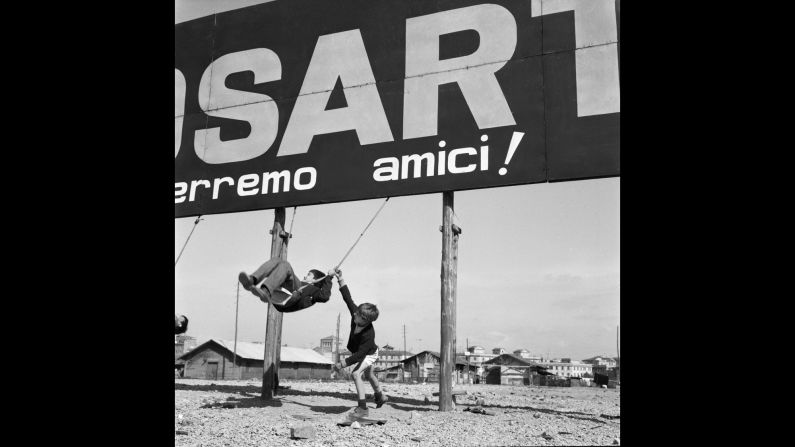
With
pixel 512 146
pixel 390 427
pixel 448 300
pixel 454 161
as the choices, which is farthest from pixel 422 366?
pixel 390 427

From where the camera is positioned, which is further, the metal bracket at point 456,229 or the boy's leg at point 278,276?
the metal bracket at point 456,229

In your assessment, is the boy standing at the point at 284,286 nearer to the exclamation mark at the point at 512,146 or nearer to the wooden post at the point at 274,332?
the wooden post at the point at 274,332

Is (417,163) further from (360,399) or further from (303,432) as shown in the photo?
(303,432)

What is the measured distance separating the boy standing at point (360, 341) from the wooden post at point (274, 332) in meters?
2.01

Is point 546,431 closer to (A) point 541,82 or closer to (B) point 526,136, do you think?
(B) point 526,136

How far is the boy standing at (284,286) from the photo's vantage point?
18.8 ft

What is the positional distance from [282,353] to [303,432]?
1309 inches

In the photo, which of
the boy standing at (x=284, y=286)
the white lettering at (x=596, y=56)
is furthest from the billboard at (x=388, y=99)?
the boy standing at (x=284, y=286)

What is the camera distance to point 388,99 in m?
8.14

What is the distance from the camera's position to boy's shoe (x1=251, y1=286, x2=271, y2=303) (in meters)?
5.70

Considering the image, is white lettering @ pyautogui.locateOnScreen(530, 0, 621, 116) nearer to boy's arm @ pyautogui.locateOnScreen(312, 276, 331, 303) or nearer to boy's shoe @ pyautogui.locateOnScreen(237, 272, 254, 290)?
boy's arm @ pyautogui.locateOnScreen(312, 276, 331, 303)

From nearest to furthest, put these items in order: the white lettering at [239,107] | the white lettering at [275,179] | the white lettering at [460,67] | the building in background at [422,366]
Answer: the white lettering at [460,67] < the white lettering at [275,179] < the white lettering at [239,107] < the building in background at [422,366]
